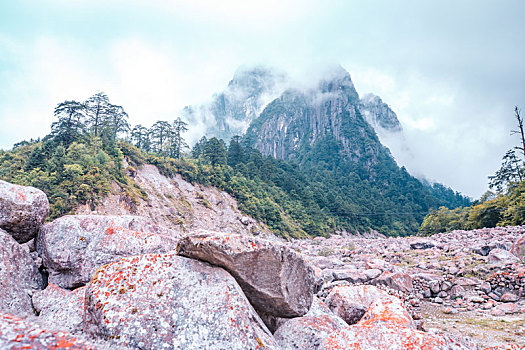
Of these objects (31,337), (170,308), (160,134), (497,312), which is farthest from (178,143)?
(31,337)

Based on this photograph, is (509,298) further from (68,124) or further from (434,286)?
(68,124)

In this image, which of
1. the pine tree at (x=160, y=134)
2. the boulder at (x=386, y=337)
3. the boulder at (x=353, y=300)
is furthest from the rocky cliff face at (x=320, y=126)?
the boulder at (x=386, y=337)

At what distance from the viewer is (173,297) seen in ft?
14.0

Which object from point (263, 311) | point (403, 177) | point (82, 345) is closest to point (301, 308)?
point (263, 311)

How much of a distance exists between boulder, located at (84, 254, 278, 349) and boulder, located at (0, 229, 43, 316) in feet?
6.73

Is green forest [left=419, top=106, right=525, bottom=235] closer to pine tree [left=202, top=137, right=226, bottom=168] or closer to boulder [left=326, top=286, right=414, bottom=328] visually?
boulder [left=326, top=286, right=414, bottom=328]

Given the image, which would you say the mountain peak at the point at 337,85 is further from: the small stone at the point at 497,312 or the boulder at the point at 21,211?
the boulder at the point at 21,211

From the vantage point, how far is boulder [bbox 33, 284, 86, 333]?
15.8ft

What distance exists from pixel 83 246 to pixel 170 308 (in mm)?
3772

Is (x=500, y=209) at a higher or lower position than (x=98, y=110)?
lower

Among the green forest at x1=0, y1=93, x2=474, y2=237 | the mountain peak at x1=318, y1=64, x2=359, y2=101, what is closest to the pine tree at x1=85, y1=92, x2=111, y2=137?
the green forest at x1=0, y1=93, x2=474, y2=237

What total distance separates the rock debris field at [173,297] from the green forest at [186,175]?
58.7 ft

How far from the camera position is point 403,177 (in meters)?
140

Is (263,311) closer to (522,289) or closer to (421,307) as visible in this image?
(421,307)
